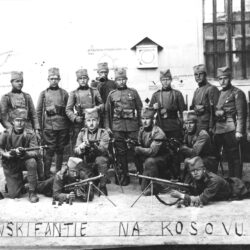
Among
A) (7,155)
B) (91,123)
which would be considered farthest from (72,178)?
(7,155)

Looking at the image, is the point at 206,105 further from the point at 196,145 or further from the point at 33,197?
the point at 33,197

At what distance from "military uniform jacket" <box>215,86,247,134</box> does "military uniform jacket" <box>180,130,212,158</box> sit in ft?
1.16

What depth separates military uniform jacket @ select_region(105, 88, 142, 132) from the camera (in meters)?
7.14

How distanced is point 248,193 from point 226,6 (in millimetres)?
3957

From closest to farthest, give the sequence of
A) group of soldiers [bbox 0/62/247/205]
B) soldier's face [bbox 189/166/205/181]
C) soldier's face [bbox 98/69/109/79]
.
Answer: soldier's face [bbox 189/166/205/181] → group of soldiers [bbox 0/62/247/205] → soldier's face [bbox 98/69/109/79]

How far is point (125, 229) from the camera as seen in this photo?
5391 mm

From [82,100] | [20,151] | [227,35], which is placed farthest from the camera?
[227,35]

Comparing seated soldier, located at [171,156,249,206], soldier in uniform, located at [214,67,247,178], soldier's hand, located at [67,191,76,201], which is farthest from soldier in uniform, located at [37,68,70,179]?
soldier in uniform, located at [214,67,247,178]

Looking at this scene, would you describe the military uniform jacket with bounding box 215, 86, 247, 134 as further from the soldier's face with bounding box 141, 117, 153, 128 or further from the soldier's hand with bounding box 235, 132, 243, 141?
the soldier's face with bounding box 141, 117, 153, 128

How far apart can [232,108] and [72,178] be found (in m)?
2.34

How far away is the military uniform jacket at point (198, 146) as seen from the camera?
6.43 m

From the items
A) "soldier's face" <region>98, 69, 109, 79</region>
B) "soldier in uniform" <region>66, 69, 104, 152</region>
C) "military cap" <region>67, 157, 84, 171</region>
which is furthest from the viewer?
"soldier's face" <region>98, 69, 109, 79</region>

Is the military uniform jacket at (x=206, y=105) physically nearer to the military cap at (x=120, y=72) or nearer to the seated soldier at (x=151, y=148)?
the seated soldier at (x=151, y=148)

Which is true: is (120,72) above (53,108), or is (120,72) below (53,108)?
above
